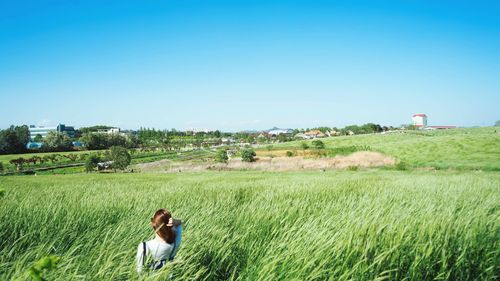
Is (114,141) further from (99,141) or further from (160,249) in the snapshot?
(160,249)

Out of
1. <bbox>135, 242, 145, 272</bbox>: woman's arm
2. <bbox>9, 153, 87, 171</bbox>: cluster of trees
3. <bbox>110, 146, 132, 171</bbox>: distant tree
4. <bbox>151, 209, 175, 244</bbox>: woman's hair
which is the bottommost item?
<bbox>9, 153, 87, 171</bbox>: cluster of trees

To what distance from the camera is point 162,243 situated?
11.5 feet

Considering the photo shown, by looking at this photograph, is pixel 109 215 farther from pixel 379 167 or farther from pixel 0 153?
pixel 0 153

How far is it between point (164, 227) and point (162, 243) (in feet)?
0.60

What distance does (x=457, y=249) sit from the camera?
3.90 m

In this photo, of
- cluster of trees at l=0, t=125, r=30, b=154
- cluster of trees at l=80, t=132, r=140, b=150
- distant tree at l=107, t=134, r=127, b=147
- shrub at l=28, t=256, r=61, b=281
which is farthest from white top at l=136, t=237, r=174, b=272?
distant tree at l=107, t=134, r=127, b=147

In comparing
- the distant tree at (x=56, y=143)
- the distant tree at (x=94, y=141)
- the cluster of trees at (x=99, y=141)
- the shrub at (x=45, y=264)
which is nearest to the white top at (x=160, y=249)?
the shrub at (x=45, y=264)

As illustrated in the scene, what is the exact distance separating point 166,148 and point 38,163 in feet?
151

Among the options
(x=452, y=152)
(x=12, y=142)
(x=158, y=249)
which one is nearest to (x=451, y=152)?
(x=452, y=152)

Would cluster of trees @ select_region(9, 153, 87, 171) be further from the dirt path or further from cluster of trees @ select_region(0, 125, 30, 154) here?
the dirt path

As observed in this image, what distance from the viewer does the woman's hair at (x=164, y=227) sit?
3.54m

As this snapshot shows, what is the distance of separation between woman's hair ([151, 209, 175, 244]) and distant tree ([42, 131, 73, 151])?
12196 centimetres

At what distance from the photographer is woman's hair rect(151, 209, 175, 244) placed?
3.54m

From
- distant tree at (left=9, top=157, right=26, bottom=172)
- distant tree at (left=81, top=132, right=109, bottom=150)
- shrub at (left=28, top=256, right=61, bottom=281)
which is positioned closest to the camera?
shrub at (left=28, top=256, right=61, bottom=281)
